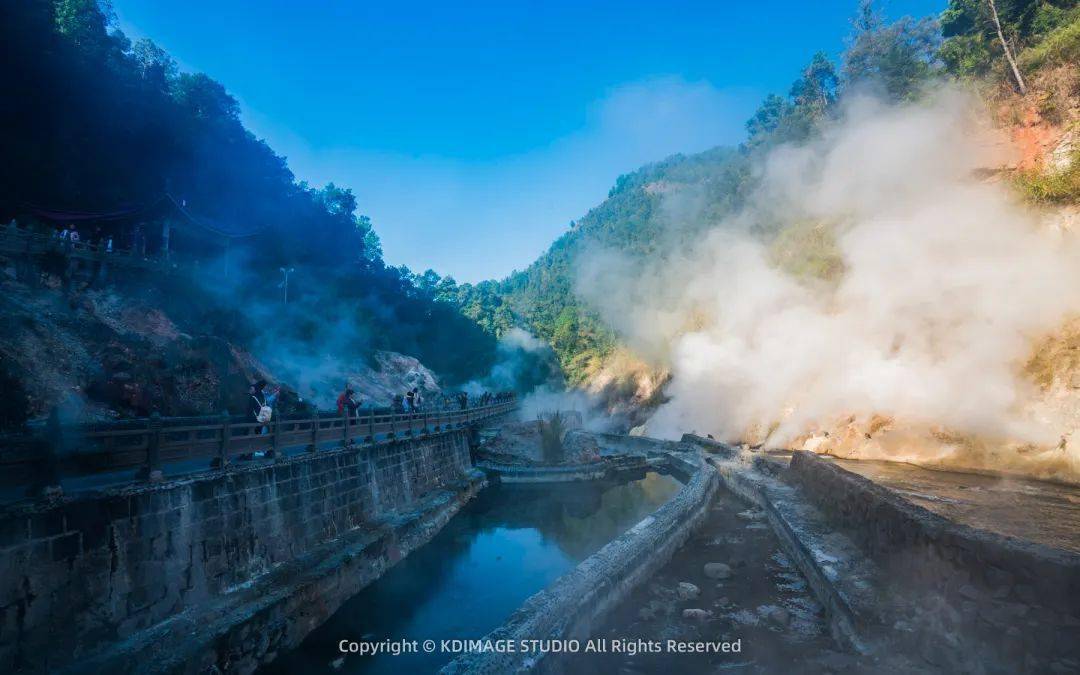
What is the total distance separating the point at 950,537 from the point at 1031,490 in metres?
12.0

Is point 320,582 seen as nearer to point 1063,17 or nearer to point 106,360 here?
point 106,360

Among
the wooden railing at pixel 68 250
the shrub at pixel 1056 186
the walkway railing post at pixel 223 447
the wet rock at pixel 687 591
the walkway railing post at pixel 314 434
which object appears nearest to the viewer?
the walkway railing post at pixel 223 447

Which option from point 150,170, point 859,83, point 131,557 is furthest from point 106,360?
point 859,83

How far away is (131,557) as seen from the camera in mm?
5887

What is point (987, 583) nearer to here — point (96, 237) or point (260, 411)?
point (260, 411)

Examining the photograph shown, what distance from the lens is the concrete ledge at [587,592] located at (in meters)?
5.13

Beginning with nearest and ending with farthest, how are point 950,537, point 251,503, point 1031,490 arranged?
point 950,537 < point 251,503 < point 1031,490

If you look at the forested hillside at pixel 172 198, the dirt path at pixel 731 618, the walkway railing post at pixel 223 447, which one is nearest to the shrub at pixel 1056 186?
the dirt path at pixel 731 618

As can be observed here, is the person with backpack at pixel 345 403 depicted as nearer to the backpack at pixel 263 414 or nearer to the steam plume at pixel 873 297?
the backpack at pixel 263 414

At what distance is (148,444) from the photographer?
21.3ft

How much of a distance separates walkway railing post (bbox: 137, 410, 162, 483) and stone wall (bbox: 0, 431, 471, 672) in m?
0.21

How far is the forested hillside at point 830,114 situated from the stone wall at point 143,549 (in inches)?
1122

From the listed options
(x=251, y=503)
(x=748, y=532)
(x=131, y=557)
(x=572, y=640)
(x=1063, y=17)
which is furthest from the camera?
(x=1063, y=17)

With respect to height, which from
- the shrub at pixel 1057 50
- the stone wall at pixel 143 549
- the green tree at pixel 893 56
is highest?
the green tree at pixel 893 56
